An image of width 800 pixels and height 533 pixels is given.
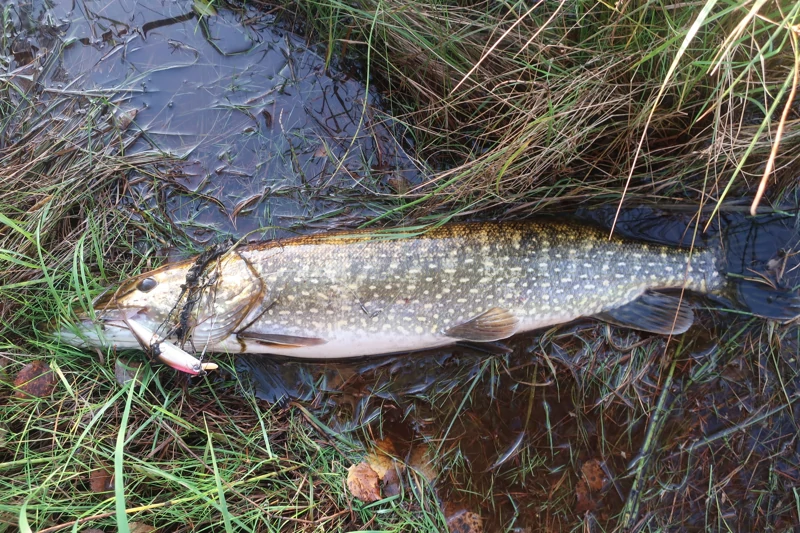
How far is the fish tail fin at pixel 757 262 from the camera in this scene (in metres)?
2.13

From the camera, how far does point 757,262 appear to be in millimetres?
2162

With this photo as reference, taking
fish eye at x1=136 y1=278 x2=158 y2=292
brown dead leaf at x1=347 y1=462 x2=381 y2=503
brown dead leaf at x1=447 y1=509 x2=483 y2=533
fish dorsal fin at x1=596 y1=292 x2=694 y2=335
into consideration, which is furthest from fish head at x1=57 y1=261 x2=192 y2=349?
fish dorsal fin at x1=596 y1=292 x2=694 y2=335

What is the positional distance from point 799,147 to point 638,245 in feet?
2.45

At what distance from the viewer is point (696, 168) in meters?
1.97

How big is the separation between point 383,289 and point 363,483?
88cm

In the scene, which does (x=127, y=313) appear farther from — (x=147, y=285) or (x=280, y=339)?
(x=280, y=339)

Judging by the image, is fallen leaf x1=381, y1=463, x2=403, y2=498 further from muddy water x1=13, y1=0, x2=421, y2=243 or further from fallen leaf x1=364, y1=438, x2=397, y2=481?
muddy water x1=13, y1=0, x2=421, y2=243

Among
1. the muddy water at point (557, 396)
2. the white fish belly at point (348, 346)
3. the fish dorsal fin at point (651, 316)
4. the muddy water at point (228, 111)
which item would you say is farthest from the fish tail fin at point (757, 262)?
the muddy water at point (228, 111)

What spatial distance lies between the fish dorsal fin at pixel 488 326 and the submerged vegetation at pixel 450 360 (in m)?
0.22

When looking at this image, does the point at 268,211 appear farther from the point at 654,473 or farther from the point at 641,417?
the point at 654,473

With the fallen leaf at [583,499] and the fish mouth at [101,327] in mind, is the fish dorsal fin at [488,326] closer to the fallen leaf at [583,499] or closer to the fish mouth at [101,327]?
the fallen leaf at [583,499]

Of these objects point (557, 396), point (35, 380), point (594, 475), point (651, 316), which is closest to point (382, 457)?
point (557, 396)

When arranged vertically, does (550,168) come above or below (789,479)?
above

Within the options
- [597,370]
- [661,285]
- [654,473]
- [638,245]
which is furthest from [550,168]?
[654,473]
